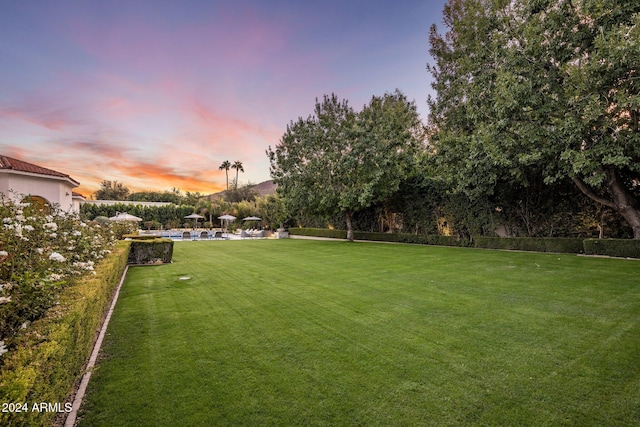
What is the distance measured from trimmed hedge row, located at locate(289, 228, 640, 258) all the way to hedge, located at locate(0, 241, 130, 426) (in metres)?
14.9

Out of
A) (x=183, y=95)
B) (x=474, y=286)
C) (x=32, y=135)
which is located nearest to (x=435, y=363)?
(x=474, y=286)

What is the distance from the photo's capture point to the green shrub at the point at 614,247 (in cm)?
1041

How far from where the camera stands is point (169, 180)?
89.7 feet

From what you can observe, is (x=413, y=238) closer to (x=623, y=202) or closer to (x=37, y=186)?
(x=623, y=202)

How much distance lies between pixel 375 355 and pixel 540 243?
12964mm

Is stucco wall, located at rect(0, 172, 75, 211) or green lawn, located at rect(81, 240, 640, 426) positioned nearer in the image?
green lawn, located at rect(81, 240, 640, 426)

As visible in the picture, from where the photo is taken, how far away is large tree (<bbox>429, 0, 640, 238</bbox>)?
9094 millimetres

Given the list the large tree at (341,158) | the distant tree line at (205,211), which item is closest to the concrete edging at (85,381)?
A: the large tree at (341,158)

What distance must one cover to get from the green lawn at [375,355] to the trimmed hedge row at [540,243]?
16.7ft

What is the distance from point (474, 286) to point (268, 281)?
4942mm

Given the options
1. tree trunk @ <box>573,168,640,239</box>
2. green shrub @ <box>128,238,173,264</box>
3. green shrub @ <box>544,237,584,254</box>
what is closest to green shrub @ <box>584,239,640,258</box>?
green shrub @ <box>544,237,584,254</box>

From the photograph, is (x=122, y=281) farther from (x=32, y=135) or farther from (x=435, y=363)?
(x=32, y=135)

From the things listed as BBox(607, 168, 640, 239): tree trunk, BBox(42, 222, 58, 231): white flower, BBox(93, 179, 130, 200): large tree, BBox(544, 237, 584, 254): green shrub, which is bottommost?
BBox(544, 237, 584, 254): green shrub

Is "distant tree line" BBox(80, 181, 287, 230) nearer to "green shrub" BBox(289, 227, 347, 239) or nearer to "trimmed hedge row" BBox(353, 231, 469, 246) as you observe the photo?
"green shrub" BBox(289, 227, 347, 239)
